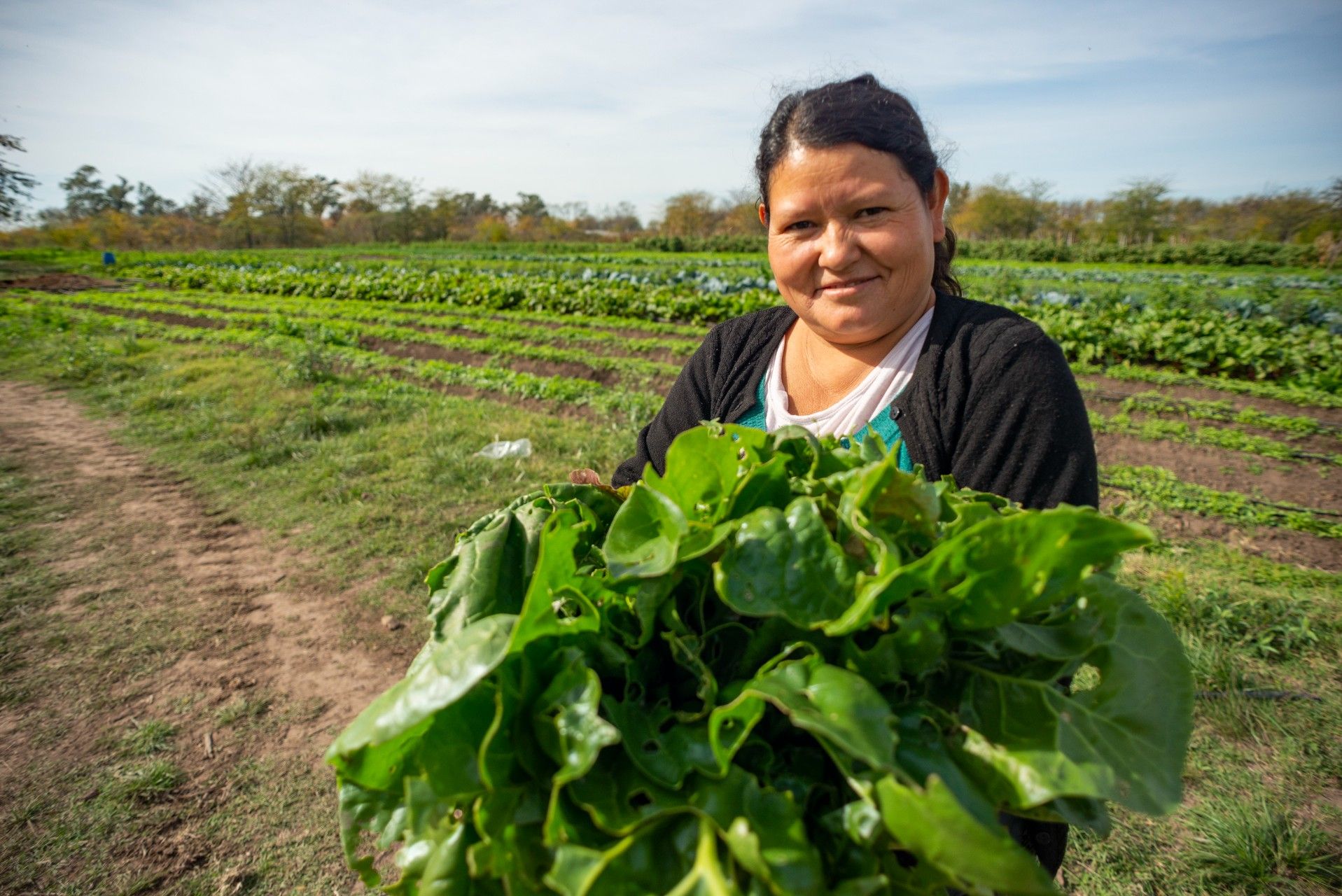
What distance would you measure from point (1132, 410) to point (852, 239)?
8.07 m

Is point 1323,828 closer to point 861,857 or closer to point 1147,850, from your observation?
point 1147,850

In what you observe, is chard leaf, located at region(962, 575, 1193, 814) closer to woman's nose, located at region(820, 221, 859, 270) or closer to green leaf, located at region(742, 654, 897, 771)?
green leaf, located at region(742, 654, 897, 771)

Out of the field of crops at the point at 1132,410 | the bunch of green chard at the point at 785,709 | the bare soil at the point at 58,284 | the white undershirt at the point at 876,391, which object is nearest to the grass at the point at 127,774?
the field of crops at the point at 1132,410

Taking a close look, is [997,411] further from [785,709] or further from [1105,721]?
[785,709]

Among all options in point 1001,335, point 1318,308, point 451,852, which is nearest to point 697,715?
point 451,852

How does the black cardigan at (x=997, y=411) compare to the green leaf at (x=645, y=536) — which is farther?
the black cardigan at (x=997, y=411)

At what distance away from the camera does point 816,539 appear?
962mm

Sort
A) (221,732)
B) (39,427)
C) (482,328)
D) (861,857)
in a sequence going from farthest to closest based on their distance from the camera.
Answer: (482,328) → (39,427) → (221,732) → (861,857)

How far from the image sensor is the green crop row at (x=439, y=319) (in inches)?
493

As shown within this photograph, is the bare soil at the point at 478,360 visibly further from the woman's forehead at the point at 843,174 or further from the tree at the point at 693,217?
the tree at the point at 693,217

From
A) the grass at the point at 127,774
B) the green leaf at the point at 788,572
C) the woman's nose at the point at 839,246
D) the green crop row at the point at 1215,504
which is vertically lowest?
the grass at the point at 127,774

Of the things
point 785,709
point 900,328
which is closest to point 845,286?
point 900,328

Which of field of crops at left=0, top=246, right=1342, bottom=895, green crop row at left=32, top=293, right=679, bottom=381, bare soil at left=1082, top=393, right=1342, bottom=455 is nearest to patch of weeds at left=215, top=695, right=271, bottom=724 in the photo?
field of crops at left=0, top=246, right=1342, bottom=895

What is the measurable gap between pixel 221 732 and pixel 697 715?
3638 mm
